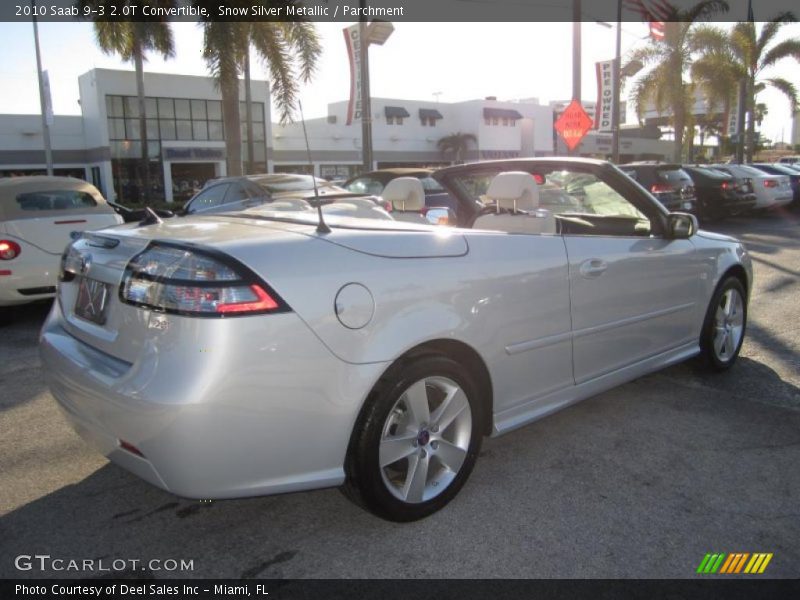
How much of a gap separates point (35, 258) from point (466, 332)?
5.26 m

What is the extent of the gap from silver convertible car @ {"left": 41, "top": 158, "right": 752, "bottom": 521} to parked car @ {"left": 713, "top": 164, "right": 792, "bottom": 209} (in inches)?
623

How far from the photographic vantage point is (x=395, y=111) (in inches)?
1976

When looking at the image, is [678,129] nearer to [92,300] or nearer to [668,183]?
[668,183]

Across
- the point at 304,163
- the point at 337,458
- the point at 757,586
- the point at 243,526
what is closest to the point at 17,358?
the point at 243,526

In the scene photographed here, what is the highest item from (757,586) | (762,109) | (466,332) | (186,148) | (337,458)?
(762,109)

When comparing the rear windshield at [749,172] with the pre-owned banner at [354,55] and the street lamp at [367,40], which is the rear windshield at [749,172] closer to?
the street lamp at [367,40]

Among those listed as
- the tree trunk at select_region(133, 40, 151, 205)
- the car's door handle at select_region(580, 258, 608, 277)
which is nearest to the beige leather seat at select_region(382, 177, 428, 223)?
the car's door handle at select_region(580, 258, 608, 277)

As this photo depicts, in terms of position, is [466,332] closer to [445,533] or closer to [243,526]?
[445,533]

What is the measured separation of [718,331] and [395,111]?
4803 centimetres

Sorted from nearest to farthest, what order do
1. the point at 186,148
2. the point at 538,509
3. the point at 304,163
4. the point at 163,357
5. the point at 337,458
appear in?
the point at 163,357 < the point at 337,458 < the point at 538,509 < the point at 186,148 < the point at 304,163

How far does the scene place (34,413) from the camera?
4078 millimetres

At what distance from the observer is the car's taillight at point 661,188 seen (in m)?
14.3

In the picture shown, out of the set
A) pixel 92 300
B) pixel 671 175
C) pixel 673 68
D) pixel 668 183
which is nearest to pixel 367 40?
pixel 668 183

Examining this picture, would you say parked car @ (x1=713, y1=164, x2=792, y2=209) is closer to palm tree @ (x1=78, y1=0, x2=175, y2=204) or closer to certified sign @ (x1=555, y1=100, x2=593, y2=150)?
certified sign @ (x1=555, y1=100, x2=593, y2=150)
